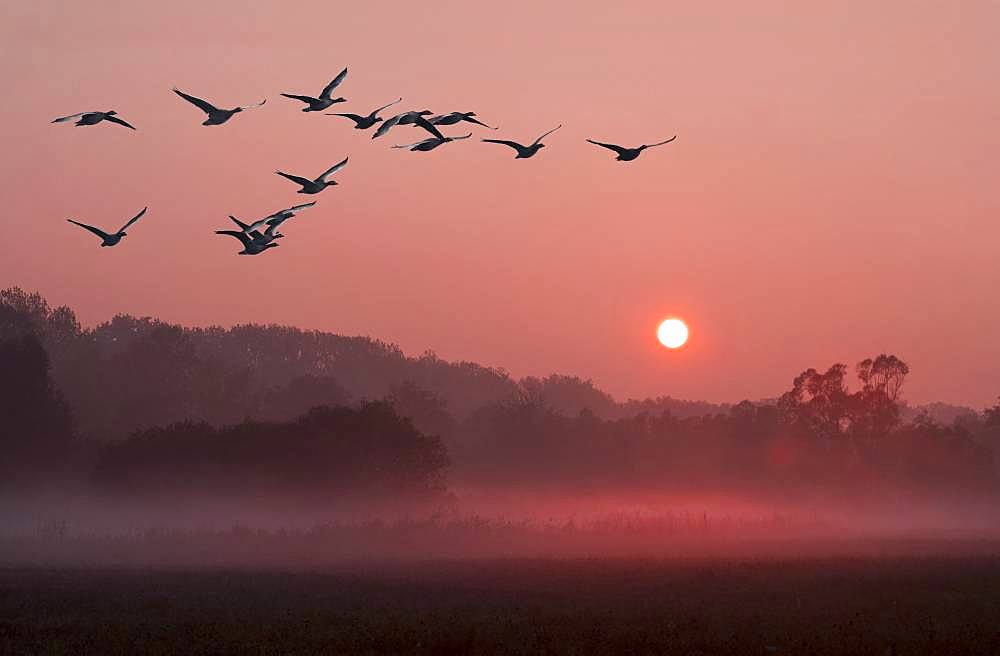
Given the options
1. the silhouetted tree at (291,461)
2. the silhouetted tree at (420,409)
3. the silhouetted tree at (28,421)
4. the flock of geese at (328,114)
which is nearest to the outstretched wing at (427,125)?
the flock of geese at (328,114)

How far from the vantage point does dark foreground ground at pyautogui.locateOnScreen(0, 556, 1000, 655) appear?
34344mm

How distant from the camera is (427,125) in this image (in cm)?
3909

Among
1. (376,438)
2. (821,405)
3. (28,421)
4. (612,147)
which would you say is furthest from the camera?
(821,405)

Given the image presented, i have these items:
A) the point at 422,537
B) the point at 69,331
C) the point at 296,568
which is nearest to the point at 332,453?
the point at 422,537

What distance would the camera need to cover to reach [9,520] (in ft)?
300

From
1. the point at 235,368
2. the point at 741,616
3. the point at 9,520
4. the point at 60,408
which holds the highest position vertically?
the point at 235,368

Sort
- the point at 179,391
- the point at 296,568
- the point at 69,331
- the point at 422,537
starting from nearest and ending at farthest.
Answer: the point at 296,568 < the point at 422,537 < the point at 179,391 < the point at 69,331

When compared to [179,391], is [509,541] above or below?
below

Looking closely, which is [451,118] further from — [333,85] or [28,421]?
[28,421]

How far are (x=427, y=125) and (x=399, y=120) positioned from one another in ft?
5.30

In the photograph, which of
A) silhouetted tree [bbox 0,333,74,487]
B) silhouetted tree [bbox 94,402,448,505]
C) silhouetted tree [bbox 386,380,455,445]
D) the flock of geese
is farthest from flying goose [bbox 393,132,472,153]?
silhouetted tree [bbox 386,380,455,445]

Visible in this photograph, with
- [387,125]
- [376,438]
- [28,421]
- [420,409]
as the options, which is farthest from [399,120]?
[420,409]

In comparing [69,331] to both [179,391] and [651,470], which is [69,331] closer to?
[179,391]

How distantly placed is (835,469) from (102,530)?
7598 centimetres
